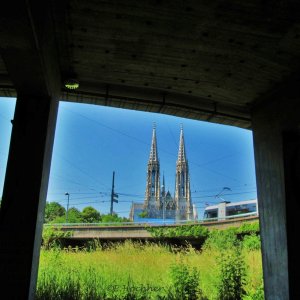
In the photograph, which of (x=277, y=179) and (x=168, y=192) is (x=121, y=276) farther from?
(x=168, y=192)

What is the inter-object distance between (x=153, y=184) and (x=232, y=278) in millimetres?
73039

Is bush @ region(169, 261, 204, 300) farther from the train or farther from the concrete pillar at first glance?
the train

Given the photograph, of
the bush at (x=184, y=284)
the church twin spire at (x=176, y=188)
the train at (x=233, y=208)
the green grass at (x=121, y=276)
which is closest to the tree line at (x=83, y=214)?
the train at (x=233, y=208)

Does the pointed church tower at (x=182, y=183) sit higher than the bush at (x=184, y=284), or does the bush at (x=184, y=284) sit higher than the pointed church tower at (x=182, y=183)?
the pointed church tower at (x=182, y=183)

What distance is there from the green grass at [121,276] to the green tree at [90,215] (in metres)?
42.8

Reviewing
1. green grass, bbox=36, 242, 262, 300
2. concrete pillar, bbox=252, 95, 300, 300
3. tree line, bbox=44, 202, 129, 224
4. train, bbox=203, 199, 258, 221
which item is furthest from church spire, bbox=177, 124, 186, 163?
concrete pillar, bbox=252, 95, 300, 300

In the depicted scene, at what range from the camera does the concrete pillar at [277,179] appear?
15.2ft

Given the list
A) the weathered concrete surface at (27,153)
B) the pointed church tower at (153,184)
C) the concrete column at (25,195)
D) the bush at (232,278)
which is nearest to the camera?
the weathered concrete surface at (27,153)

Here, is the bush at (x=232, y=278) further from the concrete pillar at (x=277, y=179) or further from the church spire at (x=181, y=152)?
the church spire at (x=181, y=152)

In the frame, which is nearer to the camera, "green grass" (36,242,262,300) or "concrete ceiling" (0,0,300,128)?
"concrete ceiling" (0,0,300,128)

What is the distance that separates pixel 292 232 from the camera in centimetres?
446

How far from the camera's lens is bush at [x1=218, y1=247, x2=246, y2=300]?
736 cm

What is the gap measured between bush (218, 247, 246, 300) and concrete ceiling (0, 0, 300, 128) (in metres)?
3.22

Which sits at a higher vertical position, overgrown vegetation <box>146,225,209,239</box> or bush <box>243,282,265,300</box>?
overgrown vegetation <box>146,225,209,239</box>
